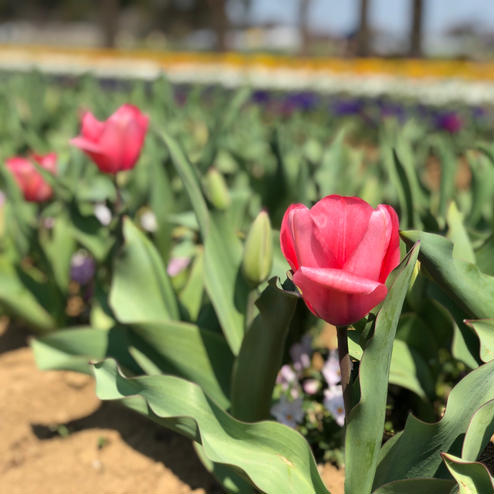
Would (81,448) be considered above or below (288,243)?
below

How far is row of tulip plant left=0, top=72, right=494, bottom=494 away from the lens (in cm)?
92

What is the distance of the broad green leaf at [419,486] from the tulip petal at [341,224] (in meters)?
0.35

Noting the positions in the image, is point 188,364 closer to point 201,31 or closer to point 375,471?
point 375,471

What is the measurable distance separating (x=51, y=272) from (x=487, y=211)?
4.17 ft

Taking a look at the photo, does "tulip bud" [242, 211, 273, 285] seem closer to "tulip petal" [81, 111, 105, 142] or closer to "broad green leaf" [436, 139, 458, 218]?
"tulip petal" [81, 111, 105, 142]

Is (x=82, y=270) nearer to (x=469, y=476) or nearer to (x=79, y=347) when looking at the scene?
(x=79, y=347)

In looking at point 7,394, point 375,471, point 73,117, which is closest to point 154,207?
point 7,394

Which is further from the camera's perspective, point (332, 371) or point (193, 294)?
point (193, 294)

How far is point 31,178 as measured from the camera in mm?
2096

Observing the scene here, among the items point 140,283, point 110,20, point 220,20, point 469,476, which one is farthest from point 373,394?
point 110,20

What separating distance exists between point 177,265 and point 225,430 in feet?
3.12

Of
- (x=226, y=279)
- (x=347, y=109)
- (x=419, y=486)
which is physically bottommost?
(x=347, y=109)

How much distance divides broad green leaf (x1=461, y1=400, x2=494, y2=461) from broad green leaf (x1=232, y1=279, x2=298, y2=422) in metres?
0.33

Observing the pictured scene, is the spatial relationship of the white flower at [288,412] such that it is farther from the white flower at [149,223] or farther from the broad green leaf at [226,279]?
the white flower at [149,223]
